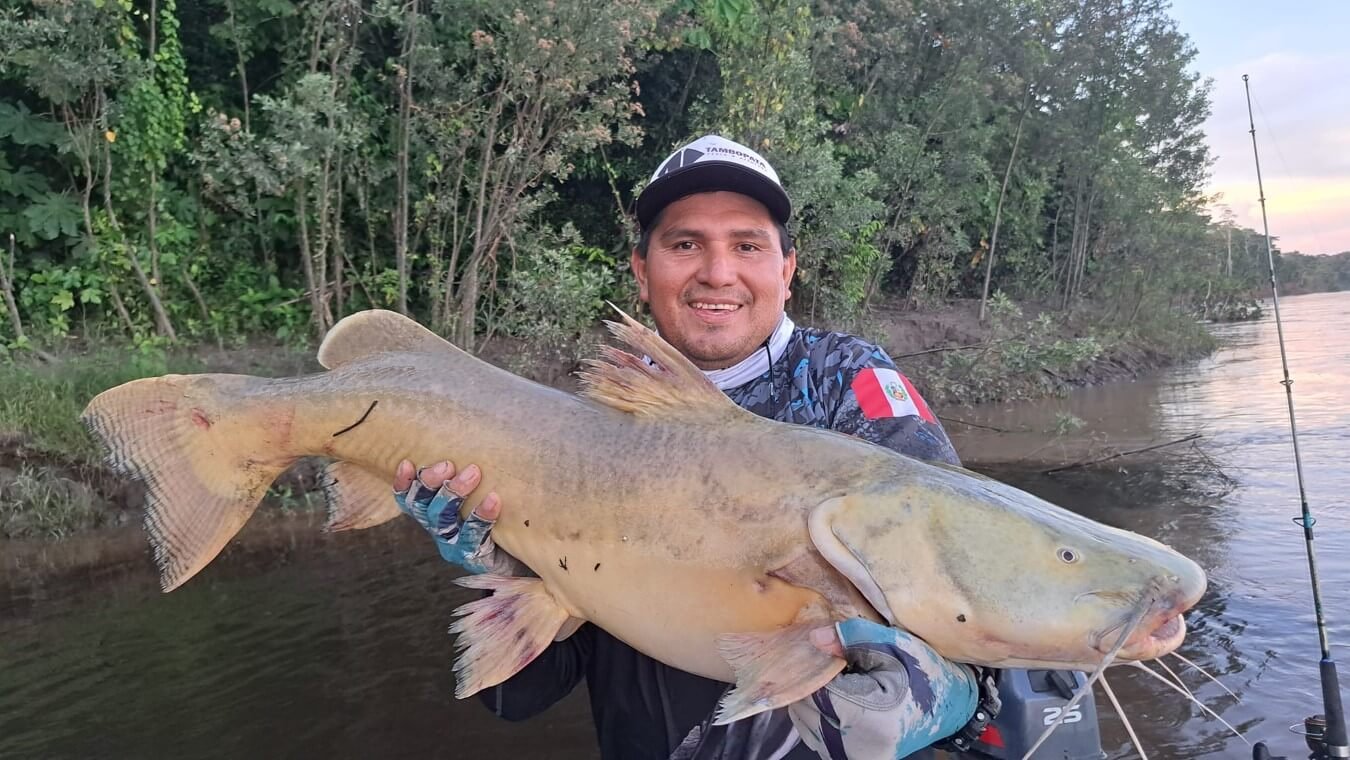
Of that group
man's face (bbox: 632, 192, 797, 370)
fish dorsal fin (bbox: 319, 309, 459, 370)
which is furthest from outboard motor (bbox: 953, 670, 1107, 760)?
fish dorsal fin (bbox: 319, 309, 459, 370)

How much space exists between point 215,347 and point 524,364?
3.56 m

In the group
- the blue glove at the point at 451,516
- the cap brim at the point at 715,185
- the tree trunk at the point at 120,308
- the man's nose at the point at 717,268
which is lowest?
the blue glove at the point at 451,516

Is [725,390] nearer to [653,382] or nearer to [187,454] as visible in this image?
[653,382]

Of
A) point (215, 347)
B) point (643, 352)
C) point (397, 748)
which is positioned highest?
point (215, 347)

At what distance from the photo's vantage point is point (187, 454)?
2311 mm

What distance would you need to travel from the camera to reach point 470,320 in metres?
10.5

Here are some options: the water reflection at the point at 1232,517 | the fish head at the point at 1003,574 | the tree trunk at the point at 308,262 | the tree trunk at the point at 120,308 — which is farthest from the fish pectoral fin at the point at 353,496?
the tree trunk at the point at 120,308

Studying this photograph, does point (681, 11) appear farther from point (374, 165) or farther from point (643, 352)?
point (643, 352)

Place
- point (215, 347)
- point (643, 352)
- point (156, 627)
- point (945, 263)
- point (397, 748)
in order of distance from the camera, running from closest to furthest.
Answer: point (643, 352), point (397, 748), point (156, 627), point (215, 347), point (945, 263)

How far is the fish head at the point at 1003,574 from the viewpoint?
1562 mm

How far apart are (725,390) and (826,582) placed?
85 centimetres

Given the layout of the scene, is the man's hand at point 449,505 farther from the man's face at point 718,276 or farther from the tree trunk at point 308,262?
the tree trunk at point 308,262

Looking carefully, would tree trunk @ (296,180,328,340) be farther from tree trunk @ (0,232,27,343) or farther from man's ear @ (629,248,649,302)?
man's ear @ (629,248,649,302)

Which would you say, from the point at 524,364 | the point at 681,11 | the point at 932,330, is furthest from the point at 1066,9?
the point at 524,364
